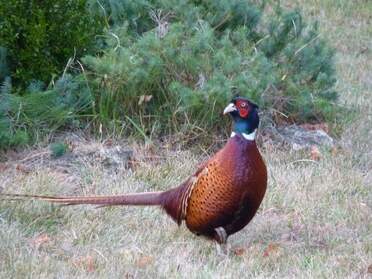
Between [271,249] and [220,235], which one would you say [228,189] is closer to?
[220,235]

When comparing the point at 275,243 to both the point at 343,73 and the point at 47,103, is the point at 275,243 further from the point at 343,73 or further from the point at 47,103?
the point at 343,73

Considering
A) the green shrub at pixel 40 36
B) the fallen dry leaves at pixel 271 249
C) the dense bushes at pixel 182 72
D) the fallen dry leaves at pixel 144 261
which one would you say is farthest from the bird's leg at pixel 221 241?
the green shrub at pixel 40 36

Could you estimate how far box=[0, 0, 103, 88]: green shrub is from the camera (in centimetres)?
676

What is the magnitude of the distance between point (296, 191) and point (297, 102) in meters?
1.47

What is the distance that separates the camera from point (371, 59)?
11492mm

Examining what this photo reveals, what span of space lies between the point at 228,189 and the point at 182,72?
2.35 meters

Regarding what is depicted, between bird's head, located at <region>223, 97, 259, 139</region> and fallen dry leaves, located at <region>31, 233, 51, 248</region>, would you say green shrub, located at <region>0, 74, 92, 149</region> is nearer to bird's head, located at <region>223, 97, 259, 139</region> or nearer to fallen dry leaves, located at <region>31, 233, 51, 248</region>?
fallen dry leaves, located at <region>31, 233, 51, 248</region>

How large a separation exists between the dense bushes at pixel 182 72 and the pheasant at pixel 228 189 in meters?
1.73

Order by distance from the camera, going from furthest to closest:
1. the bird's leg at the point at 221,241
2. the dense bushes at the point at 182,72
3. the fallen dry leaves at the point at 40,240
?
1. the dense bushes at the point at 182,72
2. the bird's leg at the point at 221,241
3. the fallen dry leaves at the point at 40,240

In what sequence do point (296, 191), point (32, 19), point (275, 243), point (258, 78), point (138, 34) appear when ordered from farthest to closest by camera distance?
point (138, 34) < point (258, 78) < point (32, 19) < point (296, 191) < point (275, 243)

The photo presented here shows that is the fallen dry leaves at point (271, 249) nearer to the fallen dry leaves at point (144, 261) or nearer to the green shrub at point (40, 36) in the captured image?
the fallen dry leaves at point (144, 261)

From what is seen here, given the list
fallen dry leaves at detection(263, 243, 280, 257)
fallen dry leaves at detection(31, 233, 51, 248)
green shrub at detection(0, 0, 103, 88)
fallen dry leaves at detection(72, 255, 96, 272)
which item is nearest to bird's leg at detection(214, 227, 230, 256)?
fallen dry leaves at detection(263, 243, 280, 257)

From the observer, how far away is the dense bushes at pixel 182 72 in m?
7.11

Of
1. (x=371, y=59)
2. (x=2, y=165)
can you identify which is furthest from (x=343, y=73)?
(x=2, y=165)
